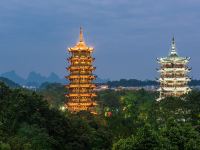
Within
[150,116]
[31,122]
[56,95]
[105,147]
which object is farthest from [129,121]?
[56,95]

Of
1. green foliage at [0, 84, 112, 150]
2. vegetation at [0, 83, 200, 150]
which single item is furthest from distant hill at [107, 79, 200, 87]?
green foliage at [0, 84, 112, 150]

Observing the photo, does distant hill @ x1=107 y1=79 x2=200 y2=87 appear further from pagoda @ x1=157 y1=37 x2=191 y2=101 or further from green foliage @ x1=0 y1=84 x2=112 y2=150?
green foliage @ x1=0 y1=84 x2=112 y2=150

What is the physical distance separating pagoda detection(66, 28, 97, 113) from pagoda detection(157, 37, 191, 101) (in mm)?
15460

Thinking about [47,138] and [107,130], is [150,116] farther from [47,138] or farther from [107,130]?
[47,138]

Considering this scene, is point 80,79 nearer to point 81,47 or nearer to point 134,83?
point 81,47

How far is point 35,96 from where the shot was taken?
49344mm

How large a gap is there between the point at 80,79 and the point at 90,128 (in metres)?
38.4

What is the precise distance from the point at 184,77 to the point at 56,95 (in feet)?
74.6

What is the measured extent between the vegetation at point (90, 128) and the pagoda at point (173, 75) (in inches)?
1520

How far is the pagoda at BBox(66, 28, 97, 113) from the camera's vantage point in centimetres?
8825

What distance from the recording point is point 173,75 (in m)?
101

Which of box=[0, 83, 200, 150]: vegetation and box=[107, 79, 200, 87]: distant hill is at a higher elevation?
box=[107, 79, 200, 87]: distant hill

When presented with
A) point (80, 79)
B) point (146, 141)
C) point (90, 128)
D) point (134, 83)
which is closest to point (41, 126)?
point (90, 128)

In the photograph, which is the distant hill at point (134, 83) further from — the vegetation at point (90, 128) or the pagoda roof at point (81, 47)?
the vegetation at point (90, 128)
